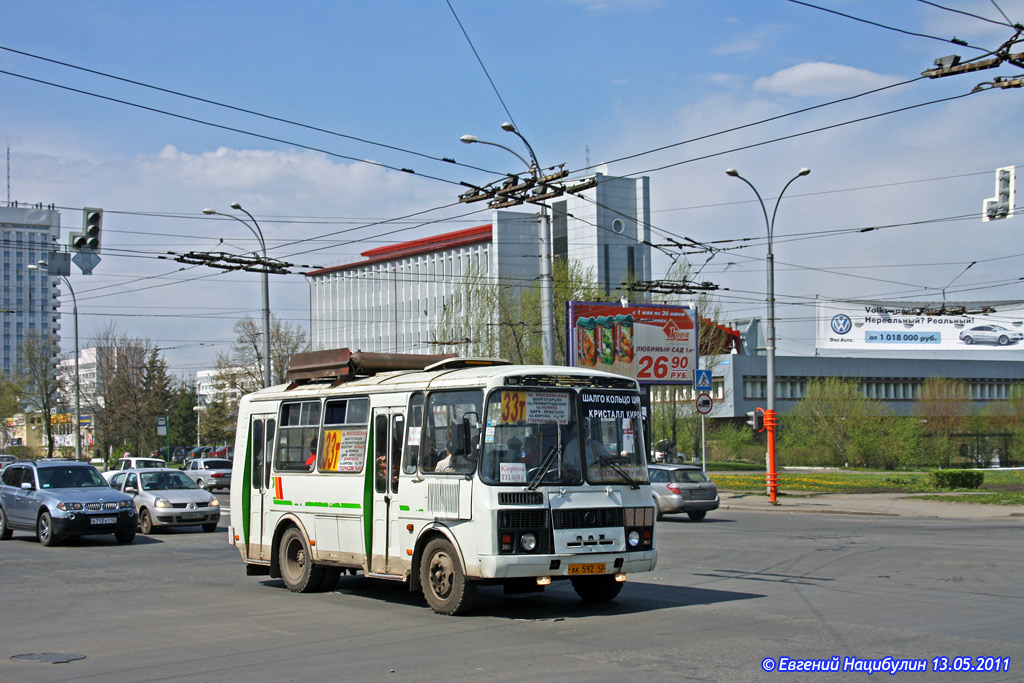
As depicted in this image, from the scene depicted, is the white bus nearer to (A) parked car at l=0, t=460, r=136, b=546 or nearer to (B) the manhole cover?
(B) the manhole cover

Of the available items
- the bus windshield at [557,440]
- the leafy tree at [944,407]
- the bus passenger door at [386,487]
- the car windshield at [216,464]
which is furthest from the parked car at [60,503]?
the leafy tree at [944,407]

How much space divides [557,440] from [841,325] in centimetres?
7939

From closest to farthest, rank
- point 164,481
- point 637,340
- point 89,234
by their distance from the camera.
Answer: point 89,234, point 164,481, point 637,340

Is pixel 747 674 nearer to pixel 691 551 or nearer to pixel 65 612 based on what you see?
pixel 65 612

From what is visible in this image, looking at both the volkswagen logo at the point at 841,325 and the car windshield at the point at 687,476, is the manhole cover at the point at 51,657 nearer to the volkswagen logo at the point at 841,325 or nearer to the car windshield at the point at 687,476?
the car windshield at the point at 687,476

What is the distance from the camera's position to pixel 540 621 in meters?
10.7

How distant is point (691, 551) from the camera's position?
1786 cm

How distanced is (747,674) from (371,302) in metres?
102

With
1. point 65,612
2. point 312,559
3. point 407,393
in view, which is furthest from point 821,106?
point 65,612

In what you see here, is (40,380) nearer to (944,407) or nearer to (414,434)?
(944,407)

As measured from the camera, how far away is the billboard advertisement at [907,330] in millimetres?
85375

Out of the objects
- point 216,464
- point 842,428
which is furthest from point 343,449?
point 842,428

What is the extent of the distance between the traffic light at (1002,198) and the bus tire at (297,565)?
15127 millimetres

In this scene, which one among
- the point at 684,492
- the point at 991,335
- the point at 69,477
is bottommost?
the point at 684,492
